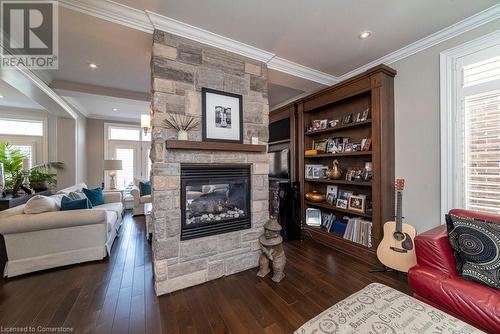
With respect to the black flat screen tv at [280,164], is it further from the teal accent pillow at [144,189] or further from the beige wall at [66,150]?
the beige wall at [66,150]

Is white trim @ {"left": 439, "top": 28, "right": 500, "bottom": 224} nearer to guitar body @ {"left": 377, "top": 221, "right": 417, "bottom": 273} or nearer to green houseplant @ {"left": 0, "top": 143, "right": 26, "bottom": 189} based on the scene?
guitar body @ {"left": 377, "top": 221, "right": 417, "bottom": 273}

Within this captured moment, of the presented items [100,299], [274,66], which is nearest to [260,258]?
[100,299]

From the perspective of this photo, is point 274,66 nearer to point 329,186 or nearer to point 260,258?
point 329,186

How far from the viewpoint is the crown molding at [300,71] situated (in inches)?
101

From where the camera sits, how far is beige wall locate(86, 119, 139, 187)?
17.7ft

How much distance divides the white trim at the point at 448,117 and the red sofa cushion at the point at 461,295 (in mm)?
1012

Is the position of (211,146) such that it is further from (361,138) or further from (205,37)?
(361,138)

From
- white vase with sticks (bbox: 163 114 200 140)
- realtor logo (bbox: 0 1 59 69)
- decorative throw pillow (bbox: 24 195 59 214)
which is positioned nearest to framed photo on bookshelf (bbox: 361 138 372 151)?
white vase with sticks (bbox: 163 114 200 140)

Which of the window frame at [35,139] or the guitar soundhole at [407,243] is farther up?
the window frame at [35,139]

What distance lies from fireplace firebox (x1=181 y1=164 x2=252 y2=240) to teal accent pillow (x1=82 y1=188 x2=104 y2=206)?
2806 millimetres

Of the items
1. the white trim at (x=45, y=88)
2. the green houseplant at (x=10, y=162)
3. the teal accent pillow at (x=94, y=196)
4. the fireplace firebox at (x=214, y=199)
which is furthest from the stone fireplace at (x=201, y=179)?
the green houseplant at (x=10, y=162)

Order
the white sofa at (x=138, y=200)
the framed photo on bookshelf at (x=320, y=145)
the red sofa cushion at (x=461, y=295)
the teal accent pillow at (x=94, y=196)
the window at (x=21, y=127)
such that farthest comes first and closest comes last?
1. the white sofa at (x=138, y=200)
2. the window at (x=21, y=127)
3. the teal accent pillow at (x=94, y=196)
4. the framed photo on bookshelf at (x=320, y=145)
5. the red sofa cushion at (x=461, y=295)

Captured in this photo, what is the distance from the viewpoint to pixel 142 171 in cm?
597

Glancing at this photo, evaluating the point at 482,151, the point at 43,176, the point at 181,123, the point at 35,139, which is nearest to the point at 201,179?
the point at 181,123
